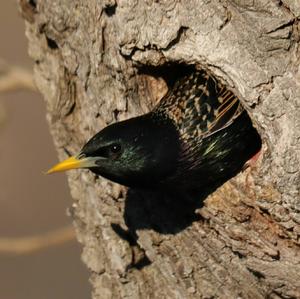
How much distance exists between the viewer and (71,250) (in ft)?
28.0

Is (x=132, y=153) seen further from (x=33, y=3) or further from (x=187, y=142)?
(x=33, y=3)

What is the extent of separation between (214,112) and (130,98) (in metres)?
0.37

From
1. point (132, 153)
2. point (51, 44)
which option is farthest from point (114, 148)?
point (51, 44)

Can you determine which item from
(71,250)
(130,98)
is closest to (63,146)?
(130,98)

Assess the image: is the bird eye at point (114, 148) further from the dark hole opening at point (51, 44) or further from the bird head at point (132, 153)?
the dark hole opening at point (51, 44)

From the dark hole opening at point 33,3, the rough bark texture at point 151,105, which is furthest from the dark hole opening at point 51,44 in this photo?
the dark hole opening at point 33,3

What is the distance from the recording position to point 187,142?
4793 millimetres

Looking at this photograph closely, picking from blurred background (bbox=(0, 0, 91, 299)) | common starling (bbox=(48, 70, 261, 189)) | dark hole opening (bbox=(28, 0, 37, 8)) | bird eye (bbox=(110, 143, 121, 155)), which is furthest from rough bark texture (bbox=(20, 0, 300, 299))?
blurred background (bbox=(0, 0, 91, 299))

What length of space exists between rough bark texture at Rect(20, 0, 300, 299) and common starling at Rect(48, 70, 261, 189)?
0.12 m

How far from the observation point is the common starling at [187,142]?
183 inches

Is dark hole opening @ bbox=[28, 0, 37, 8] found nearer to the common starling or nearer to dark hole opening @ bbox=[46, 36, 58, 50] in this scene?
dark hole opening @ bbox=[46, 36, 58, 50]

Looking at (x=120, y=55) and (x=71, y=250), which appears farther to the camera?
(x=71, y=250)

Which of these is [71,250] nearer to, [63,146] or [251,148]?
[63,146]

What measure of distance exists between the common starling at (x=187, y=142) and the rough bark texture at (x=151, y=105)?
0.12m
